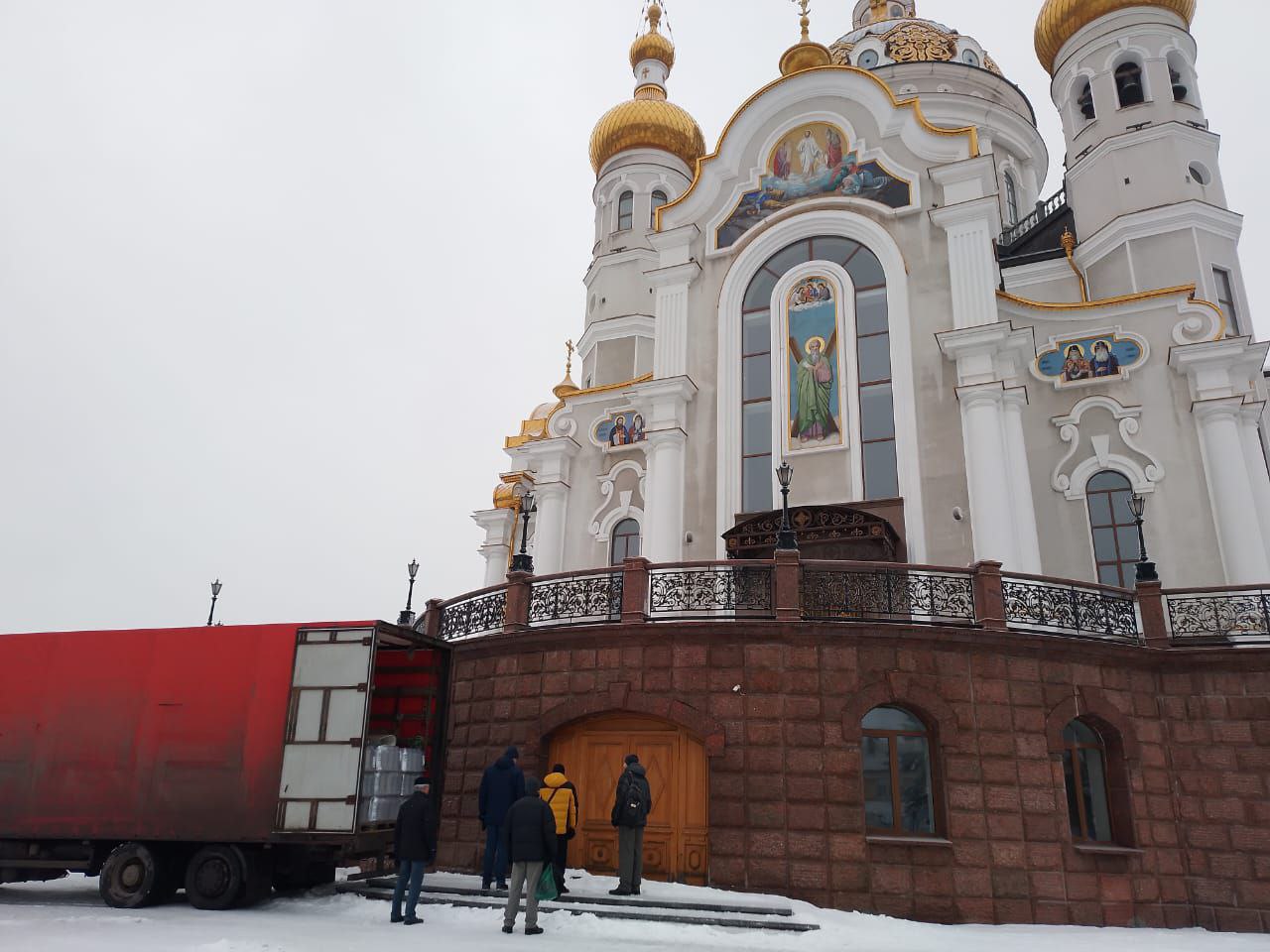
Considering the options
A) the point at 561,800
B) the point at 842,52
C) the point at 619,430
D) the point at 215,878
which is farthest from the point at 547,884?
the point at 842,52

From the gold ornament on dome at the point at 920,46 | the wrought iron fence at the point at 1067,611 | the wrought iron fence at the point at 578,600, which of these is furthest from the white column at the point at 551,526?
the gold ornament on dome at the point at 920,46

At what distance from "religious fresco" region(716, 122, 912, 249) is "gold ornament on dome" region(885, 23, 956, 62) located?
1170cm

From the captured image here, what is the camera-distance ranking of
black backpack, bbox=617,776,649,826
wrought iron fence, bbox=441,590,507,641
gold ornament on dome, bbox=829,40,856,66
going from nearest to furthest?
black backpack, bbox=617,776,649,826, wrought iron fence, bbox=441,590,507,641, gold ornament on dome, bbox=829,40,856,66

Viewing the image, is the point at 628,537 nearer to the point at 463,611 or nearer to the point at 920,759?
the point at 463,611

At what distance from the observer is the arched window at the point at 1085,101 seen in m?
23.7

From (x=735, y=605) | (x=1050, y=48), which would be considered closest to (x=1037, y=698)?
(x=735, y=605)

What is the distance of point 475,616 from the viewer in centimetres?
1452

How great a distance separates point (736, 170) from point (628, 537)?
9.14 metres

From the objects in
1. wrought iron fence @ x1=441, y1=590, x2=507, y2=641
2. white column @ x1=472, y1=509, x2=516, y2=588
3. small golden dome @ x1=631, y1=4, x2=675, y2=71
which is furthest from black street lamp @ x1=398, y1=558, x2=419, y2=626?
small golden dome @ x1=631, y1=4, x2=675, y2=71

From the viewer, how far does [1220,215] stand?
20.9m

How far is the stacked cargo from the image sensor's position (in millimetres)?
11117

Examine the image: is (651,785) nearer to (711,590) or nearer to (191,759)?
(711,590)

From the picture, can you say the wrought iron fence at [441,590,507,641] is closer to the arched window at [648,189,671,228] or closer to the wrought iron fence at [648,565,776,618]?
the wrought iron fence at [648,565,776,618]

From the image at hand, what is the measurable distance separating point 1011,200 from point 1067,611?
20.5 meters
